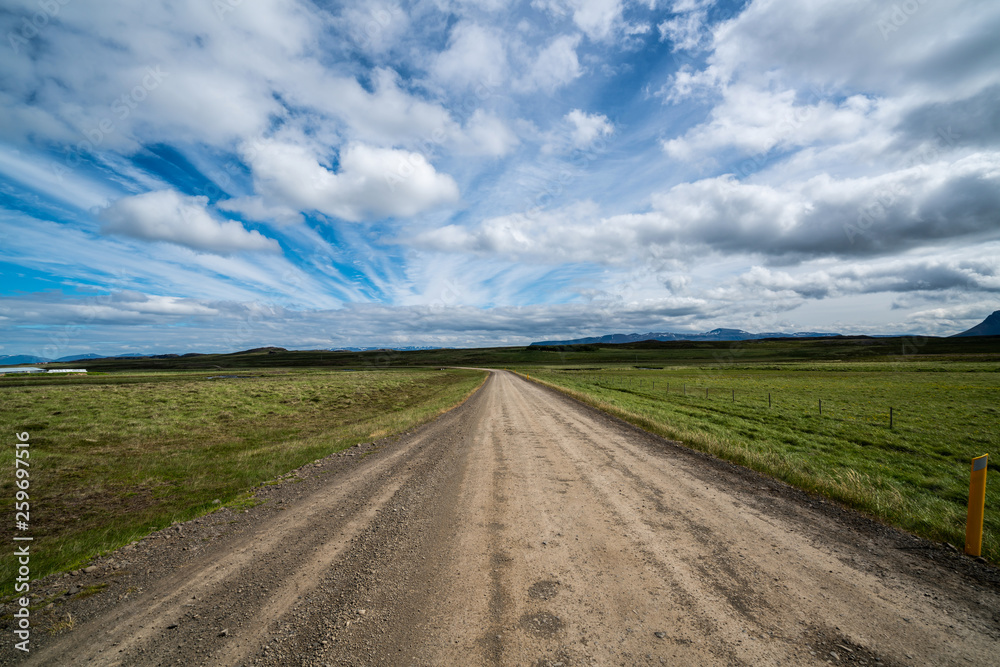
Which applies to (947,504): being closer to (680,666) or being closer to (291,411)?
(680,666)

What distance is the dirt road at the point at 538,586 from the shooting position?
3.62m

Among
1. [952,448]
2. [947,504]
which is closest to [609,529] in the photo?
[947,504]

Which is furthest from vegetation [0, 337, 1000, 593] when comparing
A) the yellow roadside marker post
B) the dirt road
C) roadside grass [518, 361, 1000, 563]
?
the dirt road

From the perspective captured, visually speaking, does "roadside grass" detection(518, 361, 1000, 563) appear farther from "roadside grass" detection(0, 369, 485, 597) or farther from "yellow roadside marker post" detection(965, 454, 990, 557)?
"roadside grass" detection(0, 369, 485, 597)

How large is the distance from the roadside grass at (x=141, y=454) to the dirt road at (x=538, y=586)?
2351mm

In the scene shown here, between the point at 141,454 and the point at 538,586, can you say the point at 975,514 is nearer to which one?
the point at 538,586

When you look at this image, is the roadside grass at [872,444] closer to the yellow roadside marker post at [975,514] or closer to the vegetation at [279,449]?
the vegetation at [279,449]

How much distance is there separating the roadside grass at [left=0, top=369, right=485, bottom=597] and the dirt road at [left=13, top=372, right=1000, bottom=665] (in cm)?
235

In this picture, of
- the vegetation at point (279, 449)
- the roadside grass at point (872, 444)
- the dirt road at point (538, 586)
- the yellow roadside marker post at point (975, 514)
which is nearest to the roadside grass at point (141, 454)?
the vegetation at point (279, 449)

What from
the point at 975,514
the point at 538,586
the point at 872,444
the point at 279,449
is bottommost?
the point at 872,444

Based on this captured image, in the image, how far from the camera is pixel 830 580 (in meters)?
4.77

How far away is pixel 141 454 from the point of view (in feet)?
Answer: 46.3

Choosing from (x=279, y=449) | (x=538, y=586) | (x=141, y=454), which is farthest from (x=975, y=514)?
(x=141, y=454)

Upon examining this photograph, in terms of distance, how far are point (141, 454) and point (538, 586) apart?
17.0 metres
